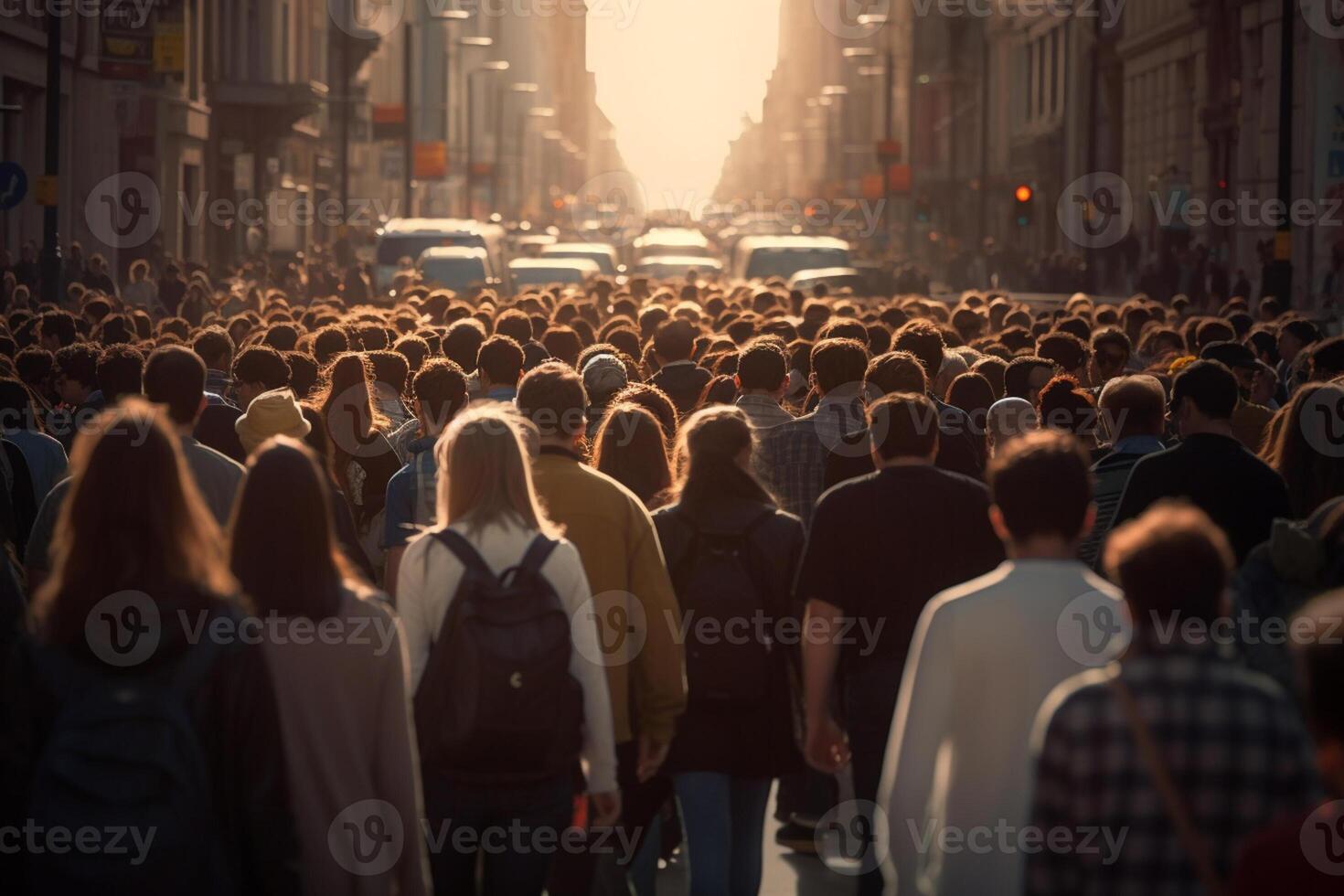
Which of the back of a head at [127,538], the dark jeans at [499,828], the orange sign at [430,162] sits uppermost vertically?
the orange sign at [430,162]

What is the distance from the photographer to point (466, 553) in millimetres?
5766

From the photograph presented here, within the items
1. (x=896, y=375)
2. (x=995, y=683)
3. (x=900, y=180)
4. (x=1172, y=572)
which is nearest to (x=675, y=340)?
(x=896, y=375)

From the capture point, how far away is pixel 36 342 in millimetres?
14820

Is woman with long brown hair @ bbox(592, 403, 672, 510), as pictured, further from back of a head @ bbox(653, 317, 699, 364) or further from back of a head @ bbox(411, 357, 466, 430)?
back of a head @ bbox(653, 317, 699, 364)

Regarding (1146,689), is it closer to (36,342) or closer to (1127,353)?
(1127,353)

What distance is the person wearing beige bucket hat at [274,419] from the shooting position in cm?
895

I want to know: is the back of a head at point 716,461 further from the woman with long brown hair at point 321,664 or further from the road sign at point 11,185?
the road sign at point 11,185

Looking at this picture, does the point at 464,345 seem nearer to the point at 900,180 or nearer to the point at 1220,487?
the point at 1220,487

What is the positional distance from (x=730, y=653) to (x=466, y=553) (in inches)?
52.7

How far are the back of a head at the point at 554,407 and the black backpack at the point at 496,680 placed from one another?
51.8 inches

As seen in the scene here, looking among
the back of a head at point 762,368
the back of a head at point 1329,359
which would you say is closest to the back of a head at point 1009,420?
the back of a head at point 762,368

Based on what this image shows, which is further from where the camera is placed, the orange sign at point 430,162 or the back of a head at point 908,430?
the orange sign at point 430,162

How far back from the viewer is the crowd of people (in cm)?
404

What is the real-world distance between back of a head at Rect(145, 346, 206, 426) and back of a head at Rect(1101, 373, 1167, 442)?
336 cm
